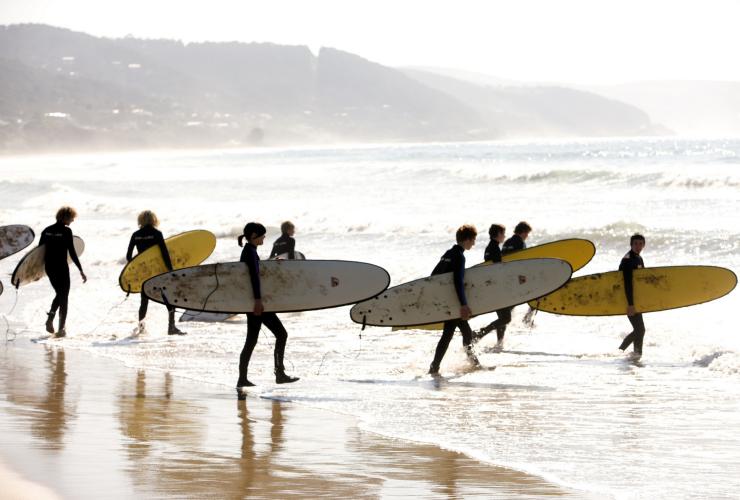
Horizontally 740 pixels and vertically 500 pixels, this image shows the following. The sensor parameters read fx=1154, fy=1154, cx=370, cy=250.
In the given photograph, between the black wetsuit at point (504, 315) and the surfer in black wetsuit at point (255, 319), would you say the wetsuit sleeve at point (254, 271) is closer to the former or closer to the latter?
the surfer in black wetsuit at point (255, 319)

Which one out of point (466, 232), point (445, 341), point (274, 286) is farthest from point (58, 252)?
point (466, 232)

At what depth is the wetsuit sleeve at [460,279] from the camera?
361 inches

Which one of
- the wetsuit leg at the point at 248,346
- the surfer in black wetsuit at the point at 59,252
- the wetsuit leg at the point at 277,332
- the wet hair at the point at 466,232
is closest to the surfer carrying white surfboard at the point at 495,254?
the wet hair at the point at 466,232

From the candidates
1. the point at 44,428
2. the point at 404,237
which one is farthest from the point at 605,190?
the point at 44,428

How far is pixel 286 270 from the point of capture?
9.65 meters

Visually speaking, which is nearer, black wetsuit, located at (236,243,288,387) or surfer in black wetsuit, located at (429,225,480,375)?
black wetsuit, located at (236,243,288,387)

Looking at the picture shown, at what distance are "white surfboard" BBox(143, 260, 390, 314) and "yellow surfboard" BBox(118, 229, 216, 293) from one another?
10.4ft

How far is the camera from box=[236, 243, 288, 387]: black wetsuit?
856 cm

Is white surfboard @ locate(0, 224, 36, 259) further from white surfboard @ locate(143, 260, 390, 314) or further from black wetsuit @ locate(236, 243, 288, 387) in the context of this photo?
black wetsuit @ locate(236, 243, 288, 387)

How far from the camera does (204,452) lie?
640 centimetres

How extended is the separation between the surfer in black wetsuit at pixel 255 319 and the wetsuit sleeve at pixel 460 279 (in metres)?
1.44

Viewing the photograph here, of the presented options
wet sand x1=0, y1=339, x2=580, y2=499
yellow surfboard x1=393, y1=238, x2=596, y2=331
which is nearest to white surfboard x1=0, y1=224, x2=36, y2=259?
wet sand x1=0, y1=339, x2=580, y2=499

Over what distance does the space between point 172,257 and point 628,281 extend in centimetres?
584

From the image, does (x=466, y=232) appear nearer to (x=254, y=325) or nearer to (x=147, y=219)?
(x=254, y=325)
